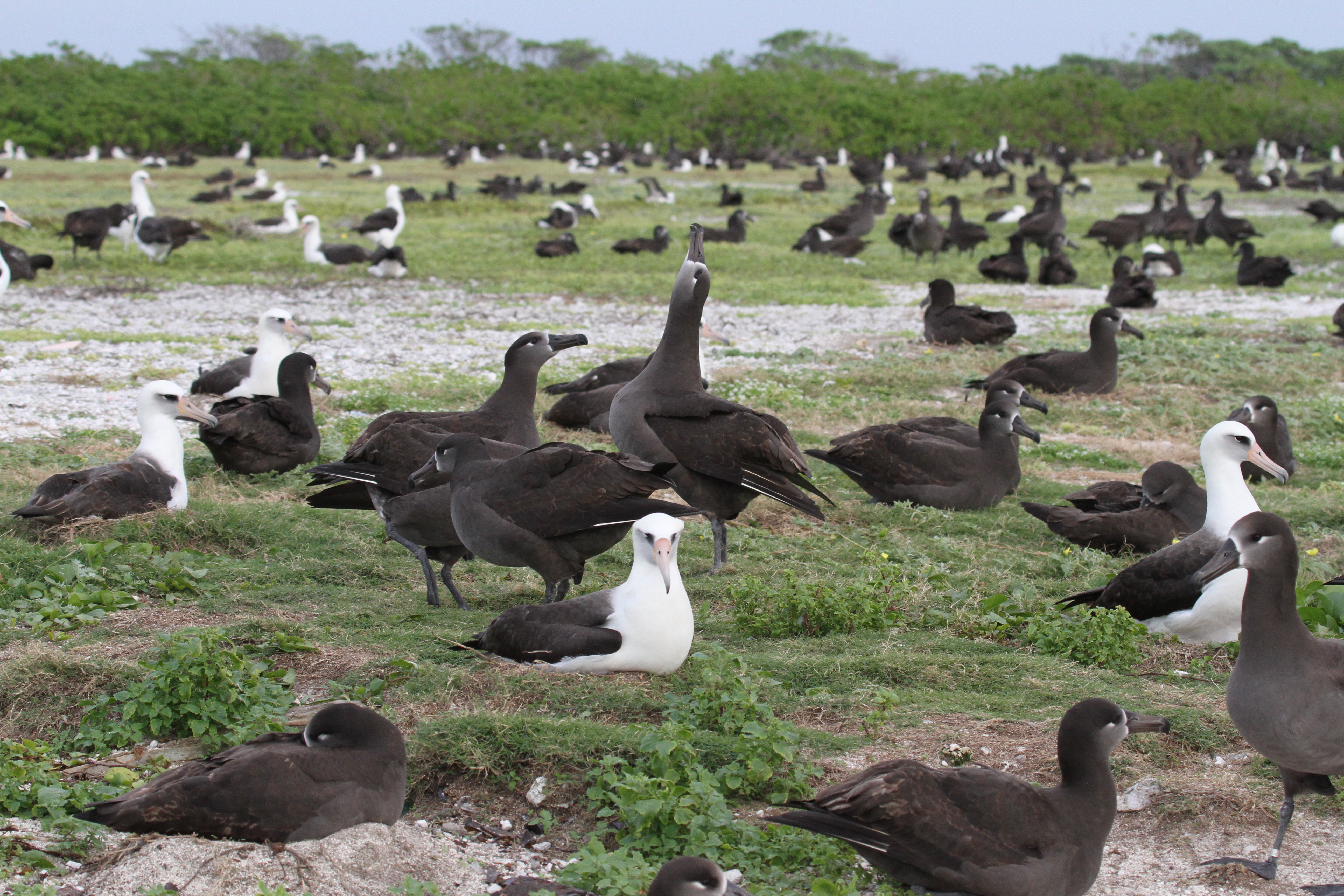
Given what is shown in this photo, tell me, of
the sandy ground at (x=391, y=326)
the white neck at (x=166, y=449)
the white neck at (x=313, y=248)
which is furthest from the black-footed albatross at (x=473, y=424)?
the white neck at (x=313, y=248)

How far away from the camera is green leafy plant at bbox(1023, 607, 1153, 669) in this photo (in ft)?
19.9

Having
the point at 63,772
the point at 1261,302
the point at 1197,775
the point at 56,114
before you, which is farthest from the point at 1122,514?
the point at 56,114

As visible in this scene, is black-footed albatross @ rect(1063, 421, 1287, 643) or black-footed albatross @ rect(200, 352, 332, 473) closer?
black-footed albatross @ rect(1063, 421, 1287, 643)

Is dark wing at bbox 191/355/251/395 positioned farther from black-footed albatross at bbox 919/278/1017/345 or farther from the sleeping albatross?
black-footed albatross at bbox 919/278/1017/345

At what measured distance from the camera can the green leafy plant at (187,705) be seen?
4.92 meters

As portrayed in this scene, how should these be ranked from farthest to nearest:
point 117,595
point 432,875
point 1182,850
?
point 117,595, point 1182,850, point 432,875

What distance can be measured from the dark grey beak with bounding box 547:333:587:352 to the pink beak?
313cm

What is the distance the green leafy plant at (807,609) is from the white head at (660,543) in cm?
82

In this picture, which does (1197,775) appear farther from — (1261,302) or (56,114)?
(56,114)

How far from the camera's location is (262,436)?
9.16 m

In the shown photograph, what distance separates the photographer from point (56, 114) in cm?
5416

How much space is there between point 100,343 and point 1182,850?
12.5m

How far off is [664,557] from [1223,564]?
221 centimetres

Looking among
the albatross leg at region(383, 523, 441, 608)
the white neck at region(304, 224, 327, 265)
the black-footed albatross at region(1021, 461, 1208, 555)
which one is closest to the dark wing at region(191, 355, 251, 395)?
the albatross leg at region(383, 523, 441, 608)
